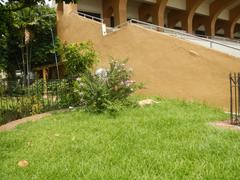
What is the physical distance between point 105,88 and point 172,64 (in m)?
3.63

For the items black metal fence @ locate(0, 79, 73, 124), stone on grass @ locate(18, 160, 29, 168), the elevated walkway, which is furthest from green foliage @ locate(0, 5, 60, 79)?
stone on grass @ locate(18, 160, 29, 168)

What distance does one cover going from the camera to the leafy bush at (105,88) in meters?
9.87

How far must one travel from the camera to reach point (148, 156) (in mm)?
5289

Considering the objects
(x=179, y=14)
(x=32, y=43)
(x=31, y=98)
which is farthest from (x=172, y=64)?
(x=179, y=14)

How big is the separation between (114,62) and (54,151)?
17.3ft

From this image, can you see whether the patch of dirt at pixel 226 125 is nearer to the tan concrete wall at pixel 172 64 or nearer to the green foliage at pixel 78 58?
the tan concrete wall at pixel 172 64

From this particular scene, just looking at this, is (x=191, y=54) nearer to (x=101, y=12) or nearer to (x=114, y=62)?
(x=114, y=62)

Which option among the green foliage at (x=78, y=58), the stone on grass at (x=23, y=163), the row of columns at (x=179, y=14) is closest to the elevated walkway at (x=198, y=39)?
the green foliage at (x=78, y=58)

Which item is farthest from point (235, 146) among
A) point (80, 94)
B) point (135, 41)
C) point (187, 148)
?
point (135, 41)

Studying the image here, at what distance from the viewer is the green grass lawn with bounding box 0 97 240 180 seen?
15.5ft

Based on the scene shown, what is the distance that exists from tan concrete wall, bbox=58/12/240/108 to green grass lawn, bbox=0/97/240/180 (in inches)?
126

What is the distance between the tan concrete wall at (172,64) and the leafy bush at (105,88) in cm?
249

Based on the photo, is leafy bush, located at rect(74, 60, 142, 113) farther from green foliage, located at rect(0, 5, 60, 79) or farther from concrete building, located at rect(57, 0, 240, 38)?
green foliage, located at rect(0, 5, 60, 79)

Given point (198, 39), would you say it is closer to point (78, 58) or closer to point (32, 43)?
→ point (78, 58)
